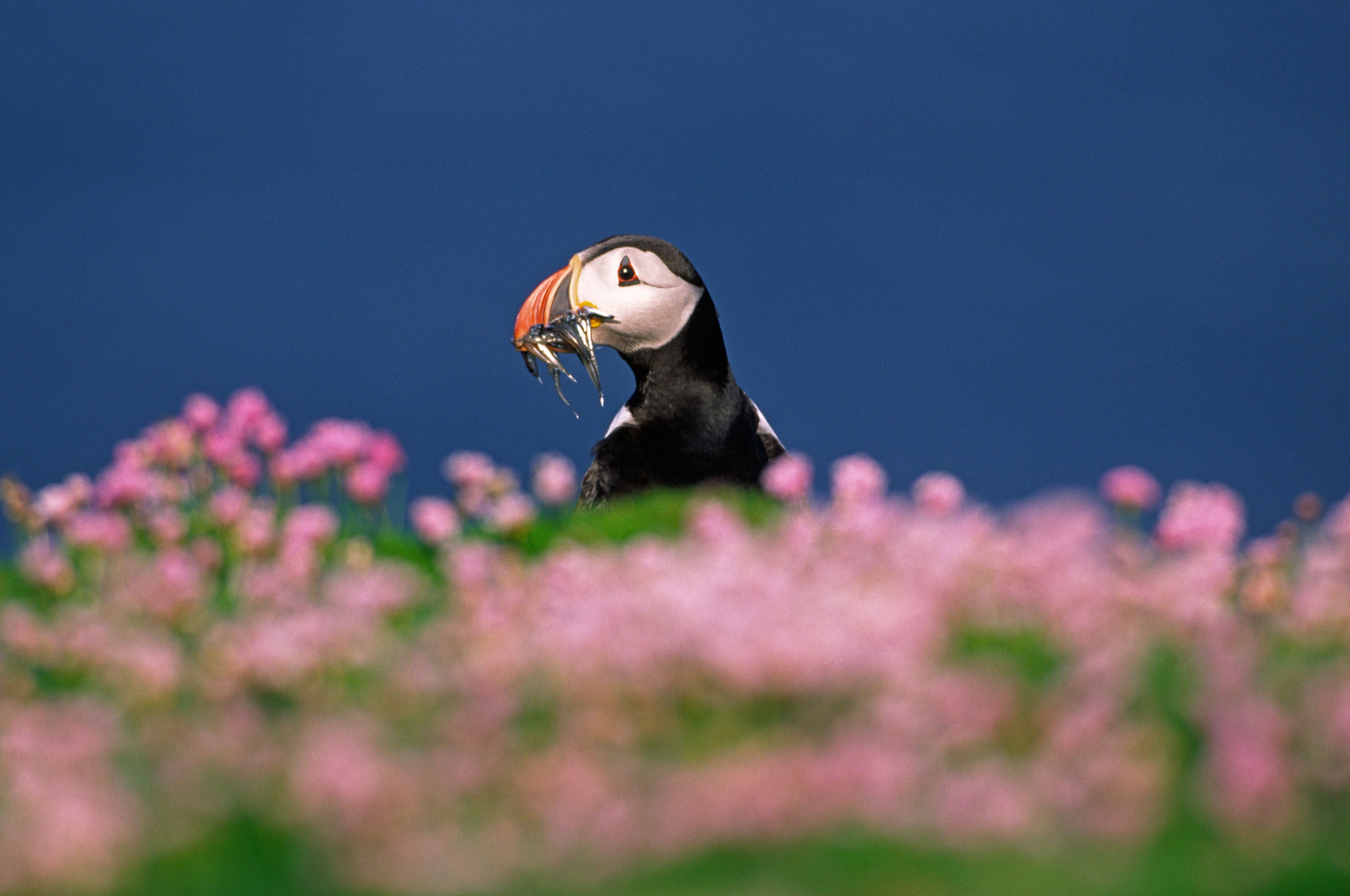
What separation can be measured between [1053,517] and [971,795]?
5.42 feet

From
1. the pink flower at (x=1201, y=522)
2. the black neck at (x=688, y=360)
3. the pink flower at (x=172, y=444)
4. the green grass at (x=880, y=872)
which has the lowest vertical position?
the green grass at (x=880, y=872)

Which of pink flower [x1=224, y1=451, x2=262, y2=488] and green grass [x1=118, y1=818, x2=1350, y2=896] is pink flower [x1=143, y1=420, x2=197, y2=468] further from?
green grass [x1=118, y1=818, x2=1350, y2=896]

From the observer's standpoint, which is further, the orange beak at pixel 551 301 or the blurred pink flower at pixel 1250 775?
the orange beak at pixel 551 301

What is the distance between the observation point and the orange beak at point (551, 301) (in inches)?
353

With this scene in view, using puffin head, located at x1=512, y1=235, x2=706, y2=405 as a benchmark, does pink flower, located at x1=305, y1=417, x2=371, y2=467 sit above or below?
below

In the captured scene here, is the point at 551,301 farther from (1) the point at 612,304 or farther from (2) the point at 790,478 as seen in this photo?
(2) the point at 790,478

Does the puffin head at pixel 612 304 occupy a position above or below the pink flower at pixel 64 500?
above

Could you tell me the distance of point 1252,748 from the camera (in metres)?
3.51

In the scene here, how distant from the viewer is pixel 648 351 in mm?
9078

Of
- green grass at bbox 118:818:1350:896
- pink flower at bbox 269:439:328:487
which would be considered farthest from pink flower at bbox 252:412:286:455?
green grass at bbox 118:818:1350:896

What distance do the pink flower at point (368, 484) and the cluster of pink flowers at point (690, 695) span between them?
0.49m

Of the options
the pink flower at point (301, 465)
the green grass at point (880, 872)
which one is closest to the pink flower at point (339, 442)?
the pink flower at point (301, 465)

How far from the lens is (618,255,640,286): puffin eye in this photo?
29.3ft

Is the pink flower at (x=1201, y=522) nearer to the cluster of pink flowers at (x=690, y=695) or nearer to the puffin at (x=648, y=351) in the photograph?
the cluster of pink flowers at (x=690, y=695)
